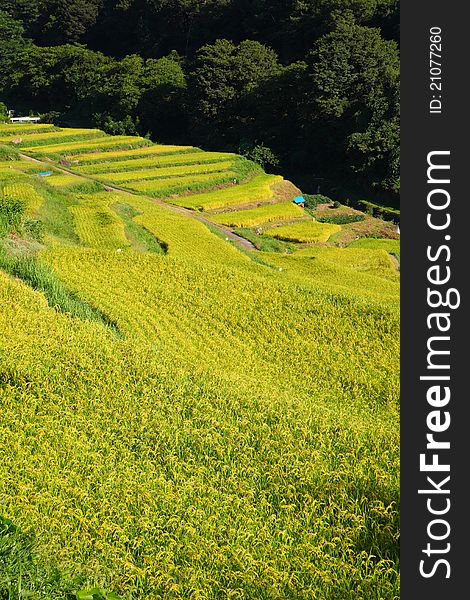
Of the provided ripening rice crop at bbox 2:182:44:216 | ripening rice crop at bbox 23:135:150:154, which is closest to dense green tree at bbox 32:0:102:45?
ripening rice crop at bbox 23:135:150:154

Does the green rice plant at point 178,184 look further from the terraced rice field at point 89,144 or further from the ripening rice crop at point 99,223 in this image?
the terraced rice field at point 89,144

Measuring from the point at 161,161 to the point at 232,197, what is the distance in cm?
947

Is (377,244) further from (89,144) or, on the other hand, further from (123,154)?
(89,144)

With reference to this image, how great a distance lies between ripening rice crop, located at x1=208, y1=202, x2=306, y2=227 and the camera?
32.3m

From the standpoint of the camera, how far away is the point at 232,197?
1433 inches

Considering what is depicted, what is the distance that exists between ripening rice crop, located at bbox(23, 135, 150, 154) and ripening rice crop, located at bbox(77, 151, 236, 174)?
3386 mm

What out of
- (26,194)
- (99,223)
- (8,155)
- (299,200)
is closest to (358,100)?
(299,200)

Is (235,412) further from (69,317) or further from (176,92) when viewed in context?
(176,92)

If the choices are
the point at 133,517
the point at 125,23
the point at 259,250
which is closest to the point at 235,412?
the point at 133,517

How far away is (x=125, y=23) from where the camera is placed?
7494 cm

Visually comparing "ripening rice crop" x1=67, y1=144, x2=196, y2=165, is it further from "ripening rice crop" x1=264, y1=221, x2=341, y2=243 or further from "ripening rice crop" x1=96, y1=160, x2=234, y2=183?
"ripening rice crop" x1=264, y1=221, x2=341, y2=243

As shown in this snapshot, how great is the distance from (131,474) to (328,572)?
7.71 feet

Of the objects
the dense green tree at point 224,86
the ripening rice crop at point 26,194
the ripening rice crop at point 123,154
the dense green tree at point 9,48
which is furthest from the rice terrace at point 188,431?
the dense green tree at point 9,48

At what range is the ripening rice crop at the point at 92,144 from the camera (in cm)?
4306
